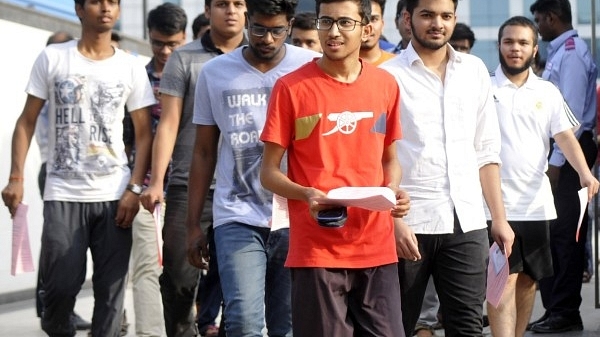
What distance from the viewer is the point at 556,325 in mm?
10117

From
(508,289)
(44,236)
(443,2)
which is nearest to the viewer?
(443,2)

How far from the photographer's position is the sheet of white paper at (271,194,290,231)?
5727mm

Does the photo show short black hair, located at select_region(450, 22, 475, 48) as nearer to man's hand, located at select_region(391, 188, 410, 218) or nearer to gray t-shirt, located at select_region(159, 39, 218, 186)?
gray t-shirt, located at select_region(159, 39, 218, 186)

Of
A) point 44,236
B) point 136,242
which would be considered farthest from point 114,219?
point 136,242

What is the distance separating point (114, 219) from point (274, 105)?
209 cm

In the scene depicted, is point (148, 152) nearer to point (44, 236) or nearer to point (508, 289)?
point (44, 236)

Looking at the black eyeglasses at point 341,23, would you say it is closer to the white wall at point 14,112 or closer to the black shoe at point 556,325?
the black shoe at point 556,325

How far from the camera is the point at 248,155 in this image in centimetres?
641

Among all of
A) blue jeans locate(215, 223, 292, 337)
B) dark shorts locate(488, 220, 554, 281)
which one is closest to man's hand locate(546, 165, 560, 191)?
dark shorts locate(488, 220, 554, 281)

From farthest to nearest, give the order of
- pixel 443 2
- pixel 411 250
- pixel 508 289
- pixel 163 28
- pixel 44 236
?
pixel 163 28 → pixel 508 289 → pixel 44 236 → pixel 443 2 → pixel 411 250

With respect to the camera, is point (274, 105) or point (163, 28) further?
point (163, 28)

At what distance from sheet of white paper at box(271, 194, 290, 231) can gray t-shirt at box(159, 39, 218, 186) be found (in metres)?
1.77

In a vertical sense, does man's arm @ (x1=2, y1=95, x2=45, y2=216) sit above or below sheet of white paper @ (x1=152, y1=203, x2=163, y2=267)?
above

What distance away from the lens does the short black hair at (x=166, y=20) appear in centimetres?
949
